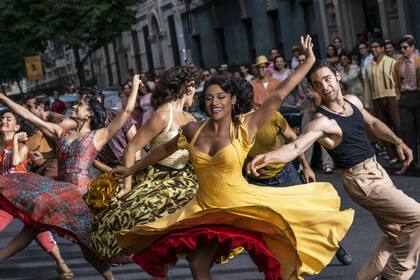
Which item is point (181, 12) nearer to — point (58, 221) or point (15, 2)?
point (15, 2)

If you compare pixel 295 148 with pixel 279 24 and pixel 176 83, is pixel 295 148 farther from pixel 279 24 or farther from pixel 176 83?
pixel 279 24

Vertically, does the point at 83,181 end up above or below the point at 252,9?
below

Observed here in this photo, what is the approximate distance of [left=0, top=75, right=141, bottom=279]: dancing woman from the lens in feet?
28.8

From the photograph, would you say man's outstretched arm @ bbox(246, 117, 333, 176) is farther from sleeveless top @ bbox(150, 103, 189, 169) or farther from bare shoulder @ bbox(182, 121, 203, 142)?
sleeveless top @ bbox(150, 103, 189, 169)

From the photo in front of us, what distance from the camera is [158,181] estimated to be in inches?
316

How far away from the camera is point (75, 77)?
84.4m

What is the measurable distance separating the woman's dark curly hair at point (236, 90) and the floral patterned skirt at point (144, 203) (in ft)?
2.81

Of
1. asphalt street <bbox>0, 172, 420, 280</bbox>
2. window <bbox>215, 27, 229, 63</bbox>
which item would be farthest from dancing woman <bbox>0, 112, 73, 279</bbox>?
window <bbox>215, 27, 229, 63</bbox>

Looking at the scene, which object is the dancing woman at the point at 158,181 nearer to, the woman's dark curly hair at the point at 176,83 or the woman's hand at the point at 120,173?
the woman's dark curly hair at the point at 176,83

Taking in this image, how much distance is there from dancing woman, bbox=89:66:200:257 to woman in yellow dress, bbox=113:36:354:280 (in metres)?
0.62

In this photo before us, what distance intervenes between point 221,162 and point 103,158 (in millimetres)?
4093

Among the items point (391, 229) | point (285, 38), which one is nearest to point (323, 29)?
point (285, 38)

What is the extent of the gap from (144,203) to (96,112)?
1.69 metres

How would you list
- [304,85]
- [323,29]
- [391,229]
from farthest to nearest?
[323,29], [304,85], [391,229]
